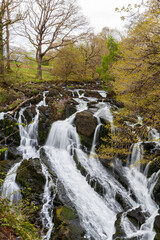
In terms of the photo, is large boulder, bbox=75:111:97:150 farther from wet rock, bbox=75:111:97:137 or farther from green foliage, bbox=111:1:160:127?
green foliage, bbox=111:1:160:127

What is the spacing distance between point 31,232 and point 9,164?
19.2 ft

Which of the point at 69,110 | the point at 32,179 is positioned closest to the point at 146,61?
the point at 32,179

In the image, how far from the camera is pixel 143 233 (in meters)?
6.18

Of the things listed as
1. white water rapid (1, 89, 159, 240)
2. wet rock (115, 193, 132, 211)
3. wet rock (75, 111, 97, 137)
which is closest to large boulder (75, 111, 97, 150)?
wet rock (75, 111, 97, 137)

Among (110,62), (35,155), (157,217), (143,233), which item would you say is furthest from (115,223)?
(110,62)

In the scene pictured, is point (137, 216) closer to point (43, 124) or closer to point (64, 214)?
point (64, 214)

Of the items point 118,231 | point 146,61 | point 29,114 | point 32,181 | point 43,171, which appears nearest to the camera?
point 118,231

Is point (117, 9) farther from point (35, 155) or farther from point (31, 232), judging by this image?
point (35, 155)

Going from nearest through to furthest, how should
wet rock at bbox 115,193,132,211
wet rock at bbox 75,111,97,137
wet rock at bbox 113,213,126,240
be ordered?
1. wet rock at bbox 113,213,126,240
2. wet rock at bbox 115,193,132,211
3. wet rock at bbox 75,111,97,137

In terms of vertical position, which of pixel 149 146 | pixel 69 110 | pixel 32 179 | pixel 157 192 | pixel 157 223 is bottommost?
pixel 157 223

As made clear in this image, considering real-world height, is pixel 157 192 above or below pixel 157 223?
above

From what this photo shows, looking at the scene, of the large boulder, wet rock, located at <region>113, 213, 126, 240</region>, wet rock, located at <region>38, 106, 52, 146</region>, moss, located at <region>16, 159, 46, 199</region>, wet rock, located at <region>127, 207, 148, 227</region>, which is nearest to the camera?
wet rock, located at <region>113, 213, 126, 240</region>

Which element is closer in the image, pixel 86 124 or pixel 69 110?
pixel 86 124

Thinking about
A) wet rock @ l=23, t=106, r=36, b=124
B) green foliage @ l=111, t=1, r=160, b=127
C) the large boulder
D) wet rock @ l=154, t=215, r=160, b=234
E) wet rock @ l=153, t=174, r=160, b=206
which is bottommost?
wet rock @ l=154, t=215, r=160, b=234
